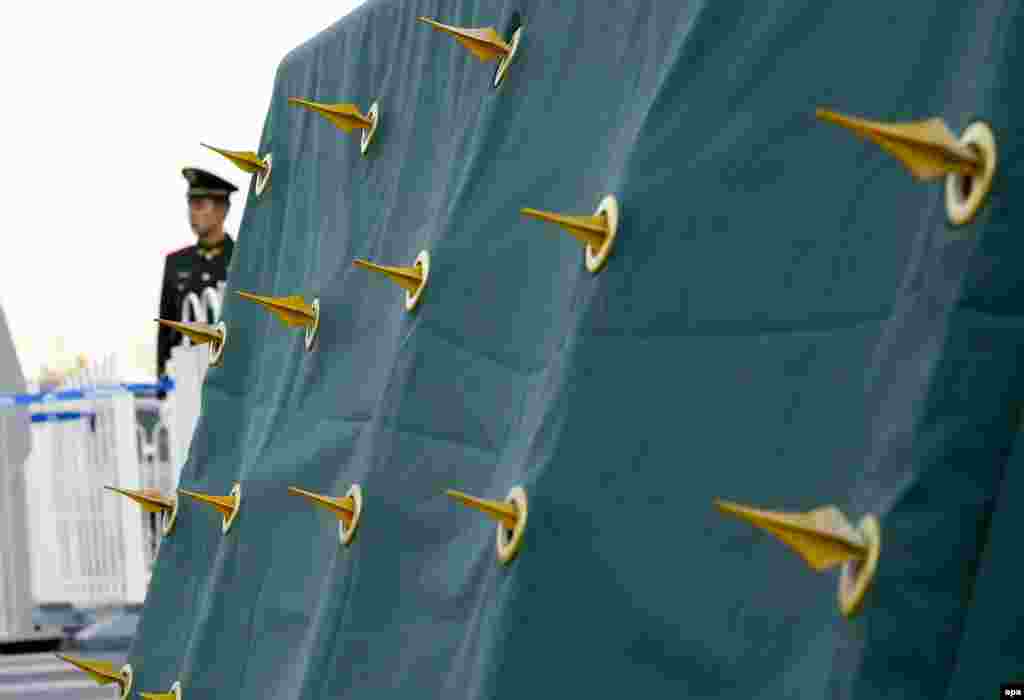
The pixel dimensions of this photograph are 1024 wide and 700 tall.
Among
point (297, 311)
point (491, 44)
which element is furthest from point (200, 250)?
point (491, 44)

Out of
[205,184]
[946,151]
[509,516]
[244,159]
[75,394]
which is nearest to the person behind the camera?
[946,151]

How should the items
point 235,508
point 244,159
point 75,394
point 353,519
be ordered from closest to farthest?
point 353,519, point 235,508, point 244,159, point 75,394

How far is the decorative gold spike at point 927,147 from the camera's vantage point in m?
1.13

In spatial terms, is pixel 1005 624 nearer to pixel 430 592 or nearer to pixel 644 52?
pixel 644 52

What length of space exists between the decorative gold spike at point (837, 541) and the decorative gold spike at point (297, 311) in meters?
1.57

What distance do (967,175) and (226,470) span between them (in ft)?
6.97

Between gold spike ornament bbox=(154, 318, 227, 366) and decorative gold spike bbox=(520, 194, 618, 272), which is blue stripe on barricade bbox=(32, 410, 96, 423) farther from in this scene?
decorative gold spike bbox=(520, 194, 618, 272)

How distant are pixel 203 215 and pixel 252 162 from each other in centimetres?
567

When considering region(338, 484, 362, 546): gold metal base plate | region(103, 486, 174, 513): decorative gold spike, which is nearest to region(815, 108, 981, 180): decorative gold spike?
region(338, 484, 362, 546): gold metal base plate

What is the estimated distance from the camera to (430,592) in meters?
2.10

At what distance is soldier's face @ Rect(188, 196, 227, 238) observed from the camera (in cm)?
886

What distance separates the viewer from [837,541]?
1168 mm

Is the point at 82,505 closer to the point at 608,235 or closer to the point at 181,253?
the point at 181,253

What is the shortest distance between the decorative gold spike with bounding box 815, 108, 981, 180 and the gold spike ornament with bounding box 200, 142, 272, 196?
222 cm
